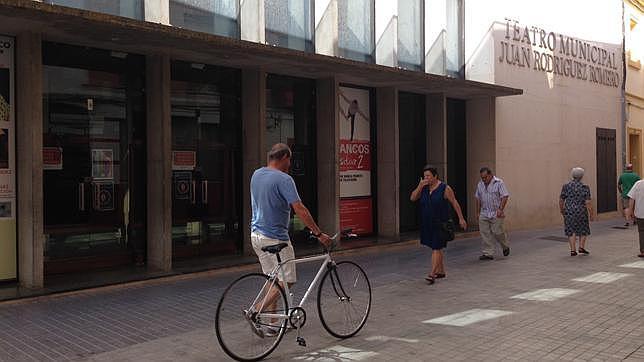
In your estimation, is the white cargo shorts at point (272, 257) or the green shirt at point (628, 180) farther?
the green shirt at point (628, 180)

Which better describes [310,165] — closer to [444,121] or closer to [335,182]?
[335,182]

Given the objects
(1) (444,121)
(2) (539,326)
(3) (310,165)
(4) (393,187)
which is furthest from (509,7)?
(2) (539,326)

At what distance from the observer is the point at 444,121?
49.5 feet

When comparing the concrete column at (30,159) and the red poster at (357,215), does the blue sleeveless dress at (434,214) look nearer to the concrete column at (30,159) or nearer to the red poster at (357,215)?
the red poster at (357,215)

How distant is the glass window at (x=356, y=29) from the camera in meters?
13.2

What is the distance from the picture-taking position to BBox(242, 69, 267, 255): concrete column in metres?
11.0

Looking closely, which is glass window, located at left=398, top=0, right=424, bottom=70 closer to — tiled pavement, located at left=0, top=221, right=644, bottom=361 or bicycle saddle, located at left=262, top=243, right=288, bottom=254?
tiled pavement, located at left=0, top=221, right=644, bottom=361

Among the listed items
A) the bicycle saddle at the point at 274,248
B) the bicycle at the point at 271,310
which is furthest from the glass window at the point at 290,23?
the bicycle saddle at the point at 274,248

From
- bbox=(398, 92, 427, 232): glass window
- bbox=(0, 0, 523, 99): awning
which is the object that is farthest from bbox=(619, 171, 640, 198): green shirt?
bbox=(0, 0, 523, 99): awning

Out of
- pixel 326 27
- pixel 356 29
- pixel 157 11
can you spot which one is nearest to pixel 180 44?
pixel 157 11

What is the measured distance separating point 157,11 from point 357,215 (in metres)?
5.91

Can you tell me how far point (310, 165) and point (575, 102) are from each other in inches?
426

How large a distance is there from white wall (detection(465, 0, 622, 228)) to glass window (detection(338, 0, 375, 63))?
3713 mm

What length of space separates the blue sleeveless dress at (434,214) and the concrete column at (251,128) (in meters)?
3.23
